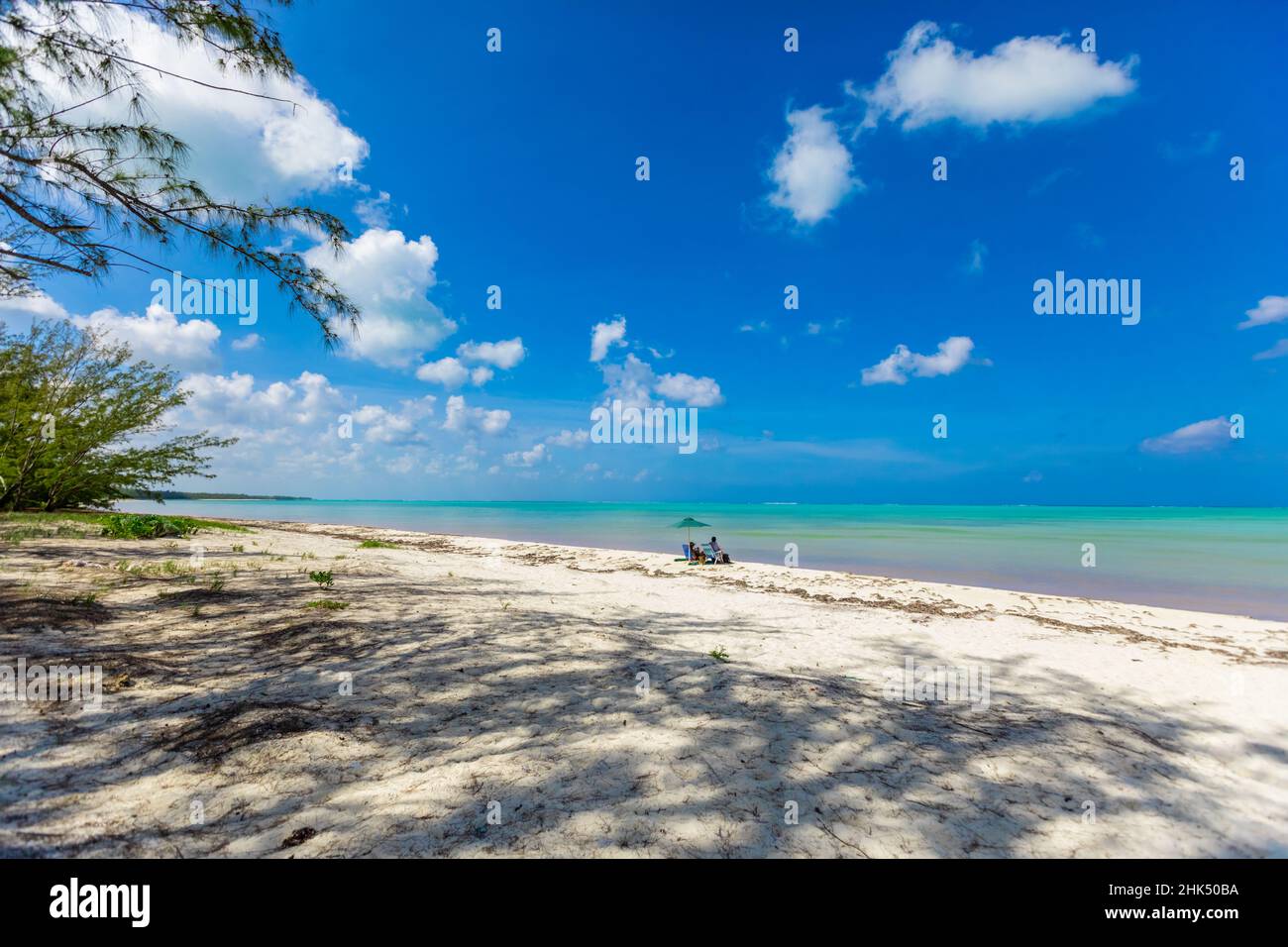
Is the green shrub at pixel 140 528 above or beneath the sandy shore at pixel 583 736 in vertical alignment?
above

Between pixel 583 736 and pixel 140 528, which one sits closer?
pixel 583 736

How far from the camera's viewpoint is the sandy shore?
2.77m

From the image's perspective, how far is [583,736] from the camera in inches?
153

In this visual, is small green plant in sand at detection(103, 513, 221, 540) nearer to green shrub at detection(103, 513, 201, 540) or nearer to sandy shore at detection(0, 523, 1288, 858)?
green shrub at detection(103, 513, 201, 540)

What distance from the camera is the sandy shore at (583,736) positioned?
109 inches

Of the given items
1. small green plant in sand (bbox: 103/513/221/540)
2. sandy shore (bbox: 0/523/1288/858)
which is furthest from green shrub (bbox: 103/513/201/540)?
sandy shore (bbox: 0/523/1288/858)

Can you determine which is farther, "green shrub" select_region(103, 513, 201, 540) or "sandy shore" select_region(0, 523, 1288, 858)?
"green shrub" select_region(103, 513, 201, 540)

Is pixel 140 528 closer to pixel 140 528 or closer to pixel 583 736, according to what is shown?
pixel 140 528

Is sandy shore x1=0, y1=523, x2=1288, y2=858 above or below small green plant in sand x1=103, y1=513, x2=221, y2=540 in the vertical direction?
below

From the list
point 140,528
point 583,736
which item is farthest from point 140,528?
point 583,736

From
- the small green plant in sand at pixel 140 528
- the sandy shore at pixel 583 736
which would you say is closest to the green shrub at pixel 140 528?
the small green plant in sand at pixel 140 528

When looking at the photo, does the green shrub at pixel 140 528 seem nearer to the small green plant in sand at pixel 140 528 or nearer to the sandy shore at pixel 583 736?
the small green plant in sand at pixel 140 528
